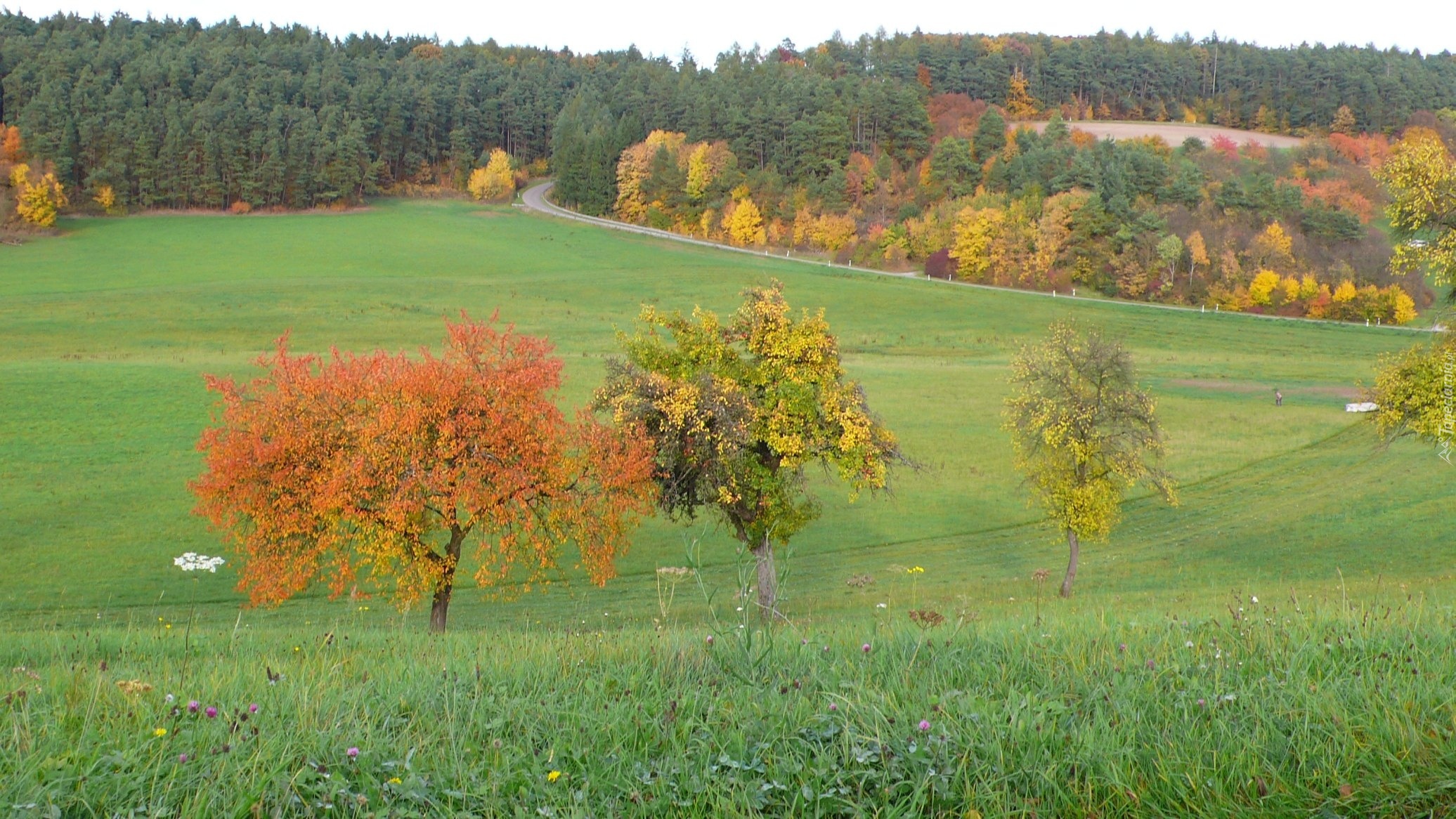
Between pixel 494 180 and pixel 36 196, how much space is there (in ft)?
175

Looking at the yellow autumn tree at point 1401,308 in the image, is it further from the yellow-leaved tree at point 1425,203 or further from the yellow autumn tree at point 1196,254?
the yellow-leaved tree at point 1425,203

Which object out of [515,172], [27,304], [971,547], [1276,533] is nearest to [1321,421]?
[1276,533]

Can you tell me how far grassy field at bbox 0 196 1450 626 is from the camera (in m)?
28.8

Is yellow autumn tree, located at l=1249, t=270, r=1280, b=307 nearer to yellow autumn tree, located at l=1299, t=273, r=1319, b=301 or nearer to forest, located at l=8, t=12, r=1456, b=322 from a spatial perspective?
forest, located at l=8, t=12, r=1456, b=322

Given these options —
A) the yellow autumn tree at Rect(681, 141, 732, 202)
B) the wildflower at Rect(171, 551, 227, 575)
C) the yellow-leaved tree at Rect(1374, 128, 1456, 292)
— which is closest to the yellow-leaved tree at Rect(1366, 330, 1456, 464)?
the yellow-leaved tree at Rect(1374, 128, 1456, 292)

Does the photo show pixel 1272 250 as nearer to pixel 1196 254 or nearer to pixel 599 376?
pixel 1196 254

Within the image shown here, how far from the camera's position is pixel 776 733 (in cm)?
395

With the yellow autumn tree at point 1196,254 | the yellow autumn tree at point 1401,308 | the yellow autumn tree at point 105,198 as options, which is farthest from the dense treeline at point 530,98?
the yellow autumn tree at point 1401,308

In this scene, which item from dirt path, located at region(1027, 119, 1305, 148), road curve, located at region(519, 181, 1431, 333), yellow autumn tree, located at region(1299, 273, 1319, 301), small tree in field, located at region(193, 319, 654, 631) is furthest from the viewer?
dirt path, located at region(1027, 119, 1305, 148)

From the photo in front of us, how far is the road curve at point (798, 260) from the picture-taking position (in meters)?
Answer: 85.3

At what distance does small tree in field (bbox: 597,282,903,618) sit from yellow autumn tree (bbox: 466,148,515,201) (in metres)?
117

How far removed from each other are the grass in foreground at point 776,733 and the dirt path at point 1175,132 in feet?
496

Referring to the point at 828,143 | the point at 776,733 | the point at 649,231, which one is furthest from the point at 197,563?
the point at 828,143

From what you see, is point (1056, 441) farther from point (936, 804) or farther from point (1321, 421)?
point (1321, 421)
